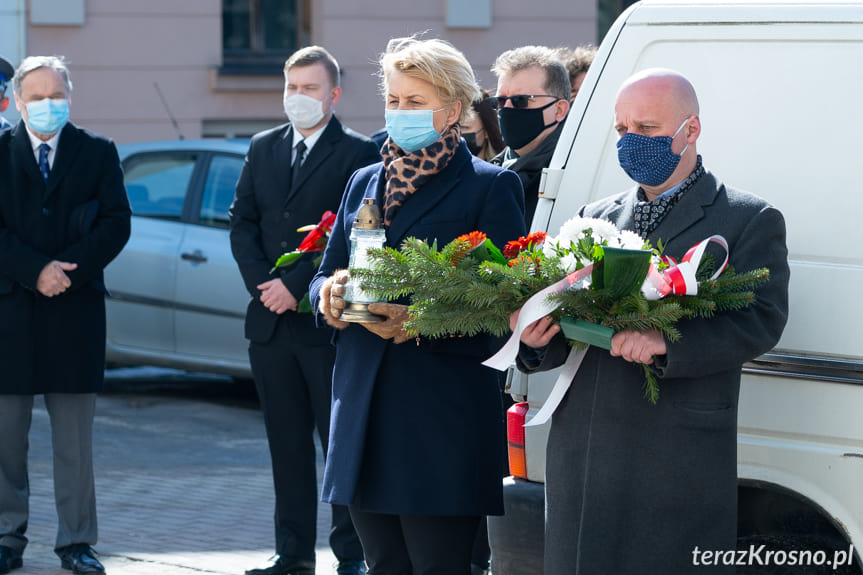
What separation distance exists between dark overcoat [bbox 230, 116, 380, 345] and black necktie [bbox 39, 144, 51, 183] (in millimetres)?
830

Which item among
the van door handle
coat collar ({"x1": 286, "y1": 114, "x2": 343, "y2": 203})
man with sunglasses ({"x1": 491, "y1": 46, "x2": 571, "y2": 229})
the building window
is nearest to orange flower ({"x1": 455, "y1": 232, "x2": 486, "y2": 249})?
man with sunglasses ({"x1": 491, "y1": 46, "x2": 571, "y2": 229})

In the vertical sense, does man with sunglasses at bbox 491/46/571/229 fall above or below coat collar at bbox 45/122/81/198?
above

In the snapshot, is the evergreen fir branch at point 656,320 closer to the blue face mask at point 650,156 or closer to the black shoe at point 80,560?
the blue face mask at point 650,156

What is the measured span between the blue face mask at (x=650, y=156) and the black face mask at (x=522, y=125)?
1.75 meters

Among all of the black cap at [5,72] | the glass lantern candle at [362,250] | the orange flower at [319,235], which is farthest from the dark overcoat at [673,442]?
the black cap at [5,72]

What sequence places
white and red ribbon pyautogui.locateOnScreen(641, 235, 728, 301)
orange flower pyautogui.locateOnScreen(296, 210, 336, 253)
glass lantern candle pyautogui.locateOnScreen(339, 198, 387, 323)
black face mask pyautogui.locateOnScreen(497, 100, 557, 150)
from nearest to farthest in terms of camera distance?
white and red ribbon pyautogui.locateOnScreen(641, 235, 728, 301), glass lantern candle pyautogui.locateOnScreen(339, 198, 387, 323), black face mask pyautogui.locateOnScreen(497, 100, 557, 150), orange flower pyautogui.locateOnScreen(296, 210, 336, 253)

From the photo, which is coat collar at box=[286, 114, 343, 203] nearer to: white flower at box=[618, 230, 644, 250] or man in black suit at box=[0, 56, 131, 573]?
man in black suit at box=[0, 56, 131, 573]

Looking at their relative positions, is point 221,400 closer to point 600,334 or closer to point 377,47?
point 377,47

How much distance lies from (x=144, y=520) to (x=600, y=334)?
4.06m

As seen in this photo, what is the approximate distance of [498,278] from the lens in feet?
10.6

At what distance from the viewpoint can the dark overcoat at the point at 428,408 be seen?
3.77 meters

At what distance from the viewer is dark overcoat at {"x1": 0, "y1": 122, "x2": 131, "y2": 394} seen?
5559mm

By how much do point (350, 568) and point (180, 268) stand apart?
393 cm

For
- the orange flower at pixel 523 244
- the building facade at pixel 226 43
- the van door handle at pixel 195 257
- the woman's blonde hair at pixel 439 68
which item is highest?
the building facade at pixel 226 43
